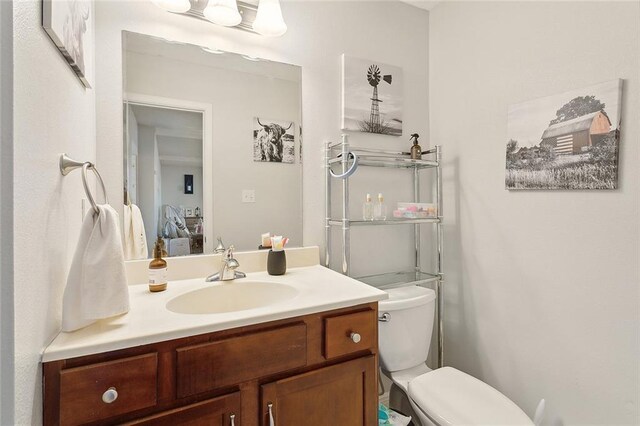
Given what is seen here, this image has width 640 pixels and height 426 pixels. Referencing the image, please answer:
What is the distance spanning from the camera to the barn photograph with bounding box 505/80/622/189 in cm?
115

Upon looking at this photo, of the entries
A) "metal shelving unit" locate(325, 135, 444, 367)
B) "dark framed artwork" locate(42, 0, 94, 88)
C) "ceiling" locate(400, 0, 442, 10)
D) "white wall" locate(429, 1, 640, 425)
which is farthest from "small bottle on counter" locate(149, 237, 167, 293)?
"ceiling" locate(400, 0, 442, 10)

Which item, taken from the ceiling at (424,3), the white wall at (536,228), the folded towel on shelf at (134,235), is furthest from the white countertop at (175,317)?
the ceiling at (424,3)

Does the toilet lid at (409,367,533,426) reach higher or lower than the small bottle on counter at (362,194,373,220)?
lower

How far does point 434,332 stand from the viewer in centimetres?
189

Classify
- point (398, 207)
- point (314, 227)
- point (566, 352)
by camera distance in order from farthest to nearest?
point (398, 207)
point (314, 227)
point (566, 352)

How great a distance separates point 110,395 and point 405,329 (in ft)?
3.91

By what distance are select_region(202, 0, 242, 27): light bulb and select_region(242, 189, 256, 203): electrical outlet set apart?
2.39ft

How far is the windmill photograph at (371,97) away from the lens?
1.63m

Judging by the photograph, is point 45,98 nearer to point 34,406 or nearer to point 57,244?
point 57,244

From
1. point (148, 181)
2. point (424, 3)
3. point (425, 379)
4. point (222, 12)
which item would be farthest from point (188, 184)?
point (424, 3)

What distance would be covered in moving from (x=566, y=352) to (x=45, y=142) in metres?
1.97

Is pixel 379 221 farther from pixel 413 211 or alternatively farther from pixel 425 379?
pixel 425 379

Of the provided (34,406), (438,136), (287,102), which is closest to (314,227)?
(287,102)

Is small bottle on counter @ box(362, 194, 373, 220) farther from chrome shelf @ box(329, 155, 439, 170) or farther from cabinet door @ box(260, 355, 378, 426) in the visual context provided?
cabinet door @ box(260, 355, 378, 426)
